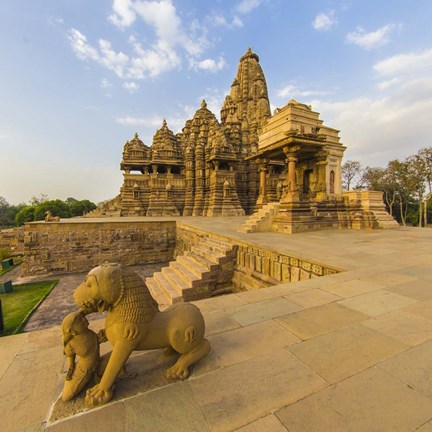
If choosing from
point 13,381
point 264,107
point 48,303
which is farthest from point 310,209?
point 264,107

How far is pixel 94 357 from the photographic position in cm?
164

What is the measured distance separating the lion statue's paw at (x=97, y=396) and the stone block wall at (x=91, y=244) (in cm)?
1251

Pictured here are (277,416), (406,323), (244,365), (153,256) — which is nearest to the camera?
(277,416)

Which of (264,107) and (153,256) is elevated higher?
(264,107)

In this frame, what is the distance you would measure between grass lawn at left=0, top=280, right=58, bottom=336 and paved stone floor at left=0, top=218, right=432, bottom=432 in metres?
6.34

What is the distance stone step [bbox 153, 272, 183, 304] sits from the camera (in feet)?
17.6

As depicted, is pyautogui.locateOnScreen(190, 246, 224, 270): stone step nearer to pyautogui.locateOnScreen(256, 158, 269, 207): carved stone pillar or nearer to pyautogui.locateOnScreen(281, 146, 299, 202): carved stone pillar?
pyautogui.locateOnScreen(281, 146, 299, 202): carved stone pillar

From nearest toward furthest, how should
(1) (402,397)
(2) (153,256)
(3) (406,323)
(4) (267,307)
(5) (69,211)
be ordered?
(1) (402,397), (3) (406,323), (4) (267,307), (2) (153,256), (5) (69,211)

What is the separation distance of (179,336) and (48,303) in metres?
9.12

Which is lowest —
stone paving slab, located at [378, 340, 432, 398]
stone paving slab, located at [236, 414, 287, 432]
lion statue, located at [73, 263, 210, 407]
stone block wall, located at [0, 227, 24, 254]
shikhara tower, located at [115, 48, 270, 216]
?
stone block wall, located at [0, 227, 24, 254]

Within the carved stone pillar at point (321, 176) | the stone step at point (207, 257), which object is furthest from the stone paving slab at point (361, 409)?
Result: the carved stone pillar at point (321, 176)

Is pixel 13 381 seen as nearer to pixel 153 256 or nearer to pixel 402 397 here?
pixel 402 397

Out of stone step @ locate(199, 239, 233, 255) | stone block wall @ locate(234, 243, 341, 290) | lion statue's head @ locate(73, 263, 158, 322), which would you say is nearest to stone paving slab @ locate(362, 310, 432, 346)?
stone block wall @ locate(234, 243, 341, 290)

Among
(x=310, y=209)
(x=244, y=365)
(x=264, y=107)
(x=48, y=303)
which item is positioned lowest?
(x=48, y=303)
